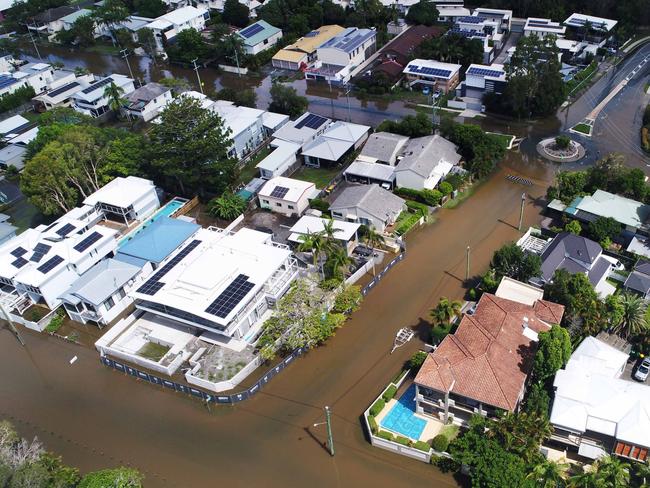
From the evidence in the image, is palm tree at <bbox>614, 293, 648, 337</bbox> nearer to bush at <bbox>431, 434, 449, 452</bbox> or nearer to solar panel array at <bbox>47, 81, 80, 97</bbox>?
bush at <bbox>431, 434, 449, 452</bbox>

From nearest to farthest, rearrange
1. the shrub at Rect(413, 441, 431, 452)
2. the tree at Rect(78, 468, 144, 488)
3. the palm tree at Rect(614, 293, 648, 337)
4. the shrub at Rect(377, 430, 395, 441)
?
the tree at Rect(78, 468, 144, 488) < the shrub at Rect(413, 441, 431, 452) < the shrub at Rect(377, 430, 395, 441) < the palm tree at Rect(614, 293, 648, 337)

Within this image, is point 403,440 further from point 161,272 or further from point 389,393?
point 161,272

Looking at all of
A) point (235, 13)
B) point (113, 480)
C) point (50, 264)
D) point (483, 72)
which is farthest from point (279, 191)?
point (235, 13)

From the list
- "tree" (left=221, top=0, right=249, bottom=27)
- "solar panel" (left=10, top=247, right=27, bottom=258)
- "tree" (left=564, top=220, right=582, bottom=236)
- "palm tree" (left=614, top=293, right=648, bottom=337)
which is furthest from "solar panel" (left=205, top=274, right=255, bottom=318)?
"tree" (left=221, top=0, right=249, bottom=27)

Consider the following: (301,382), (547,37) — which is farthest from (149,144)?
(547,37)

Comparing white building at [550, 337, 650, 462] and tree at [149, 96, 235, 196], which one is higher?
tree at [149, 96, 235, 196]
